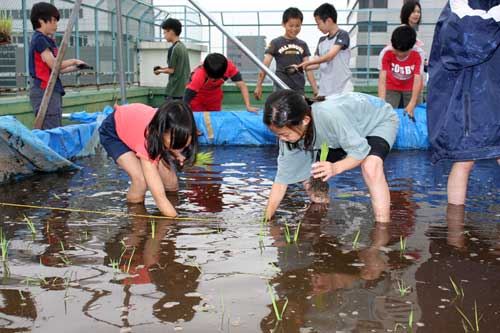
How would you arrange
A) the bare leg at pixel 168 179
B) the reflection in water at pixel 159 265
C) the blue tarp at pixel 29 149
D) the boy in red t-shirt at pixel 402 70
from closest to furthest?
1. the reflection in water at pixel 159 265
2. the bare leg at pixel 168 179
3. the blue tarp at pixel 29 149
4. the boy in red t-shirt at pixel 402 70

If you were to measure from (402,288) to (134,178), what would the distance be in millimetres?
2713

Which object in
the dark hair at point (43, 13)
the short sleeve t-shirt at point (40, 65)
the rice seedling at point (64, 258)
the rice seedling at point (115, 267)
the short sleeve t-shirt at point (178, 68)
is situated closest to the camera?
the rice seedling at point (115, 267)

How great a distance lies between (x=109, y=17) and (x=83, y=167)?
23.3 feet

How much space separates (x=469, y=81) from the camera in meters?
3.96

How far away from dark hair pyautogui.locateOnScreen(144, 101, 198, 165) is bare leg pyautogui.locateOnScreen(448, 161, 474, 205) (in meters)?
1.85

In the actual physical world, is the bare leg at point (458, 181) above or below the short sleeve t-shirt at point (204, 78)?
below

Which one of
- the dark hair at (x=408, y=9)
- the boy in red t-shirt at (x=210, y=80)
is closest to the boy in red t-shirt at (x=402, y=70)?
the dark hair at (x=408, y=9)

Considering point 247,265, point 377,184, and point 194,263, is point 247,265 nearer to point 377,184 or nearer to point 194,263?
point 194,263

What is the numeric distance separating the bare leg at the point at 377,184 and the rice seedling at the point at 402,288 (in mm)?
1239

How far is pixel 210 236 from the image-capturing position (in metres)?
3.69

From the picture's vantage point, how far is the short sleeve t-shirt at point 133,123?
448 centimetres

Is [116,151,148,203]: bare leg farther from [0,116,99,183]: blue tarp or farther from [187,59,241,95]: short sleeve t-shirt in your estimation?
[187,59,241,95]: short sleeve t-shirt

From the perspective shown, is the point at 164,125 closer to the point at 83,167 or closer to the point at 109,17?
the point at 83,167

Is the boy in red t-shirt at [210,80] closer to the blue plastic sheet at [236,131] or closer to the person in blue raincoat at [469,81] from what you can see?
the blue plastic sheet at [236,131]
